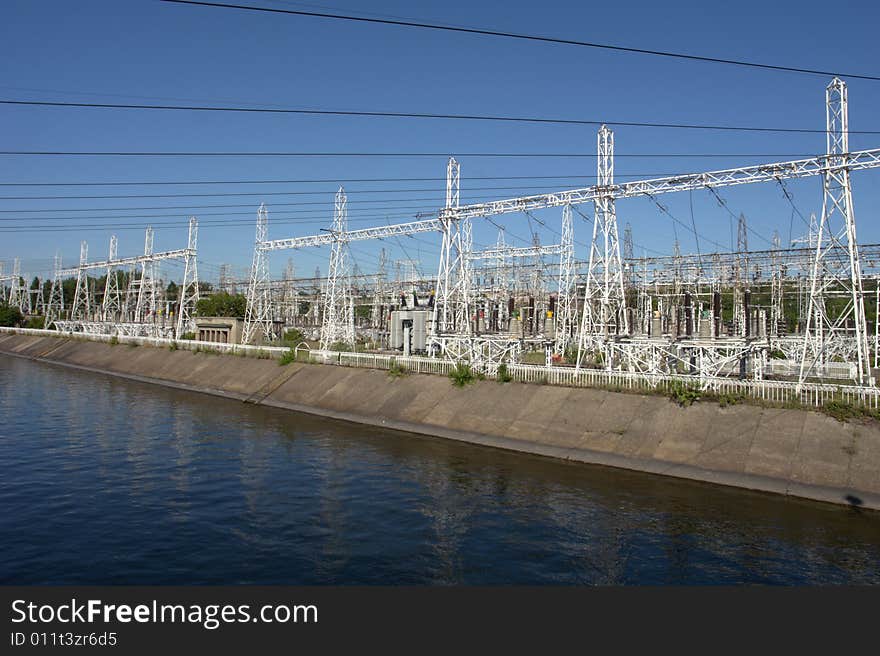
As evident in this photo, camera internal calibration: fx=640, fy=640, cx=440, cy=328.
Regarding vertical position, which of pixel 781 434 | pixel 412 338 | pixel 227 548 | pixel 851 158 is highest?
pixel 851 158

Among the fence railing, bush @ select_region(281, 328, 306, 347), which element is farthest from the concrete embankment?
bush @ select_region(281, 328, 306, 347)

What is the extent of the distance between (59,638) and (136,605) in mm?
1201

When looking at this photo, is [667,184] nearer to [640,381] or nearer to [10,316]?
[640,381]

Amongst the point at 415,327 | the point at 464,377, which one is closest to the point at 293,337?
the point at 415,327

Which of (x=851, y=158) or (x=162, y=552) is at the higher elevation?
(x=851, y=158)

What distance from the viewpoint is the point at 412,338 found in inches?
1745

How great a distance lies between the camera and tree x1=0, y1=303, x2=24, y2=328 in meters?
104

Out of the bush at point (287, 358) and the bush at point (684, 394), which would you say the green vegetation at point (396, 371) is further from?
the bush at point (684, 394)

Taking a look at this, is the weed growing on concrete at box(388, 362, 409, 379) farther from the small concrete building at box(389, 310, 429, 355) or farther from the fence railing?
the small concrete building at box(389, 310, 429, 355)

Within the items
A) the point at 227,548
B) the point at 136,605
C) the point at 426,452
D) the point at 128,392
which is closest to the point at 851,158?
the point at 426,452

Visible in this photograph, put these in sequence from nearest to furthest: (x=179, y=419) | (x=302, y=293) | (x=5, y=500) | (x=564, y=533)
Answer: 1. (x=564, y=533)
2. (x=5, y=500)
3. (x=179, y=419)
4. (x=302, y=293)

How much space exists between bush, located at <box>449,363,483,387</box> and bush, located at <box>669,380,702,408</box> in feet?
34.0

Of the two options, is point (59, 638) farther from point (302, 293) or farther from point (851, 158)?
point (302, 293)

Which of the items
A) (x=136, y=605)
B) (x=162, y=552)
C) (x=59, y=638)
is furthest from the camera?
(x=162, y=552)
